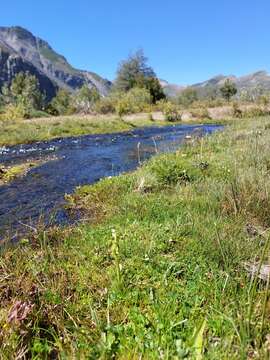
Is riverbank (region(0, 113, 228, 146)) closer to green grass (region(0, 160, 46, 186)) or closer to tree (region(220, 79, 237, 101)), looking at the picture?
green grass (region(0, 160, 46, 186))

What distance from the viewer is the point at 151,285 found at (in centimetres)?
394

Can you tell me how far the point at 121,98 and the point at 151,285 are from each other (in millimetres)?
60949

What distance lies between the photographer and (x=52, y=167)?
1552cm

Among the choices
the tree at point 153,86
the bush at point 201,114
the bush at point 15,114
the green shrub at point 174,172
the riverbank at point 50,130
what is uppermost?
the tree at point 153,86

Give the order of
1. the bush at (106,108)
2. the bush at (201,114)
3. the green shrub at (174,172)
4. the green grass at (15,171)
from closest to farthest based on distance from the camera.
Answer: the green shrub at (174,172) → the green grass at (15,171) → the bush at (201,114) → the bush at (106,108)

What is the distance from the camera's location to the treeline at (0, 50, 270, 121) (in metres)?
51.9

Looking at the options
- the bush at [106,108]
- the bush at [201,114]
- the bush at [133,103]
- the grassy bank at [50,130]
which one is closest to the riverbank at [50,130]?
the grassy bank at [50,130]

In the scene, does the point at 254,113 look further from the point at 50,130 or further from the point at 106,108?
the point at 106,108

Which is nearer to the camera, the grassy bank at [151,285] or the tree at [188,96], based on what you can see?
the grassy bank at [151,285]

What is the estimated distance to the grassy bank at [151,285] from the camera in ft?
9.52

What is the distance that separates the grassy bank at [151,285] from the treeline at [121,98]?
39.3 metres

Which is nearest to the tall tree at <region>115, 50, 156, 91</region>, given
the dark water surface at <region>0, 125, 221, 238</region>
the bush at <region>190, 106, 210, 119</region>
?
the bush at <region>190, 106, 210, 119</region>

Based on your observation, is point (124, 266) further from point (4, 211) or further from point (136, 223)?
point (4, 211)

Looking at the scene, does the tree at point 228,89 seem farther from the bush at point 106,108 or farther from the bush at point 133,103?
the bush at point 106,108
